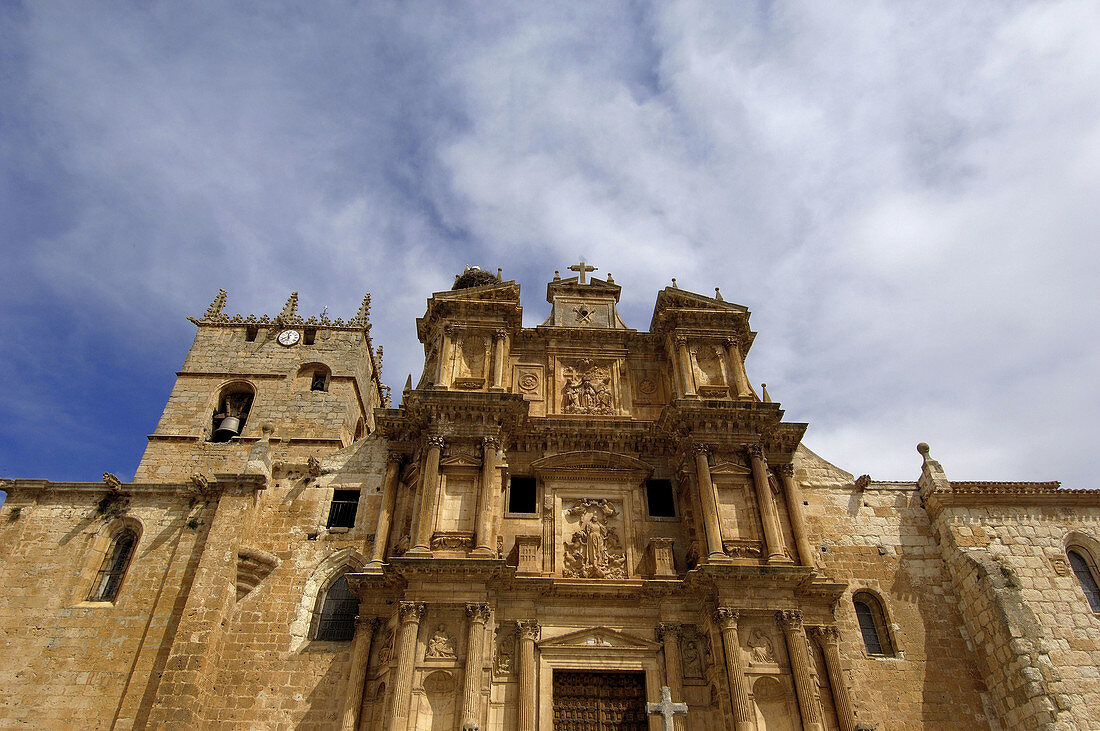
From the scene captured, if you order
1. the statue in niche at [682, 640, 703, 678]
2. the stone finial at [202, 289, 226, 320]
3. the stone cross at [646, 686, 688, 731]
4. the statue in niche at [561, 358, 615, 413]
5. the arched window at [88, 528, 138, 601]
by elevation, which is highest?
the stone finial at [202, 289, 226, 320]

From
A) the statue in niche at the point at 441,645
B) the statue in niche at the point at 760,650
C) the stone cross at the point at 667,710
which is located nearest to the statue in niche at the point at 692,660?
the statue in niche at the point at 760,650

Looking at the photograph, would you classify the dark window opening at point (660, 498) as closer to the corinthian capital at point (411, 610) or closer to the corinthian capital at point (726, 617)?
the corinthian capital at point (726, 617)

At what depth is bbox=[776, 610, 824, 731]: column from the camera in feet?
48.3

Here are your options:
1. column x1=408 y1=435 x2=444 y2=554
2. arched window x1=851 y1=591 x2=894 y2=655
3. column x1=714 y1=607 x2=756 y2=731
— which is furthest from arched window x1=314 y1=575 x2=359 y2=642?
arched window x1=851 y1=591 x2=894 y2=655

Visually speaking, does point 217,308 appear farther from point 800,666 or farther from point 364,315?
point 800,666

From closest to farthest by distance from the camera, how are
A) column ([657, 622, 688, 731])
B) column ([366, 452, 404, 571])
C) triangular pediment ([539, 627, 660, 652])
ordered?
column ([657, 622, 688, 731])
triangular pediment ([539, 627, 660, 652])
column ([366, 452, 404, 571])

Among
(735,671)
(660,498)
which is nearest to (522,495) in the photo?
(660,498)

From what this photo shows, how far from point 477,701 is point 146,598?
9.14m

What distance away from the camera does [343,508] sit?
19109mm

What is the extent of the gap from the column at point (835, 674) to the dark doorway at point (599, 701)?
13.6 ft

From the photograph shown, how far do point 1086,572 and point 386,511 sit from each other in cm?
1839

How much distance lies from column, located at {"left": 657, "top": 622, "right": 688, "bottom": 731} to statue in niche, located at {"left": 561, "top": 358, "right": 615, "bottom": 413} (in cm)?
633

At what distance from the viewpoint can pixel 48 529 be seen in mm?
18891

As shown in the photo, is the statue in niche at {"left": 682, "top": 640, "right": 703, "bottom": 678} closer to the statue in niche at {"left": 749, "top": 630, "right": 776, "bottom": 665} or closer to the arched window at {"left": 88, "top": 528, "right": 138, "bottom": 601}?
the statue in niche at {"left": 749, "top": 630, "right": 776, "bottom": 665}
